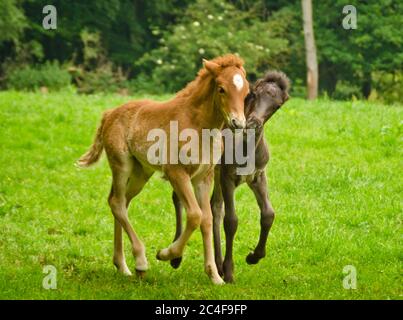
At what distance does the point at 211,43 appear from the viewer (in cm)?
3147

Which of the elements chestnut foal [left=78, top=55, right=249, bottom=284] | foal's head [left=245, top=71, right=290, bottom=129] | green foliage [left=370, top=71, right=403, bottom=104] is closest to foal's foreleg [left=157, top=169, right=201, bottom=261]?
chestnut foal [left=78, top=55, right=249, bottom=284]

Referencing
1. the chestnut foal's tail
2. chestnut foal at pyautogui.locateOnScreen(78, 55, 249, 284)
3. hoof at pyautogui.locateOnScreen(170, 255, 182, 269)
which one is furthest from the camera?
the chestnut foal's tail

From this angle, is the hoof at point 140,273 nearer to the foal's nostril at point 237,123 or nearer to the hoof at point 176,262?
the hoof at point 176,262

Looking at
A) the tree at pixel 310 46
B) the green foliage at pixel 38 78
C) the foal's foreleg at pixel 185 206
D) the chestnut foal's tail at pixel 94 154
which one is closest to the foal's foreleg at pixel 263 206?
the foal's foreleg at pixel 185 206

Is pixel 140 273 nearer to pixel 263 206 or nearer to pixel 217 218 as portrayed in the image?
pixel 217 218

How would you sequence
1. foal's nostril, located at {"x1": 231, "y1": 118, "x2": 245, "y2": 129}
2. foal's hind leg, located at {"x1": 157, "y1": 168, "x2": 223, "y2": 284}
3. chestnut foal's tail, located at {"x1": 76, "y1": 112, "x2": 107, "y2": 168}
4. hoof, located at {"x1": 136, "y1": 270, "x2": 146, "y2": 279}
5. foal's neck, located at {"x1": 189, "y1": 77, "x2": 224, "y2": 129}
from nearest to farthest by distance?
foal's nostril, located at {"x1": 231, "y1": 118, "x2": 245, "y2": 129}
foal's hind leg, located at {"x1": 157, "y1": 168, "x2": 223, "y2": 284}
foal's neck, located at {"x1": 189, "y1": 77, "x2": 224, "y2": 129}
hoof, located at {"x1": 136, "y1": 270, "x2": 146, "y2": 279}
chestnut foal's tail, located at {"x1": 76, "y1": 112, "x2": 107, "y2": 168}

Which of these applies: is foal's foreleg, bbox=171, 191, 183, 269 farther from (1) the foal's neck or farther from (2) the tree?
(2) the tree

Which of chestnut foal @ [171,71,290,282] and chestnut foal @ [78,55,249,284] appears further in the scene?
chestnut foal @ [171,71,290,282]

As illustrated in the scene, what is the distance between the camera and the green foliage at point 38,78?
1200 inches

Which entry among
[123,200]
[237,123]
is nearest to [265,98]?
[237,123]

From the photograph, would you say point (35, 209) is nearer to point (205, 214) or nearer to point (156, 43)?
point (205, 214)

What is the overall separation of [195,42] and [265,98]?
81.7ft

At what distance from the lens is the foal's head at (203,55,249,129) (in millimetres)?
6957
